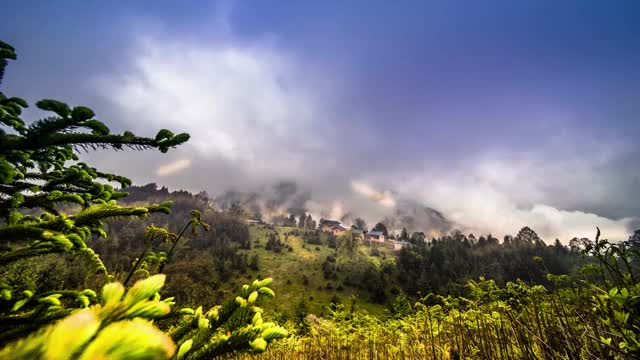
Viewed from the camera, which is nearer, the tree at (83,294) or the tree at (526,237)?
the tree at (83,294)

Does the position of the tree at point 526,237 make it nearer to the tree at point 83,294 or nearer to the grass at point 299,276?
the grass at point 299,276

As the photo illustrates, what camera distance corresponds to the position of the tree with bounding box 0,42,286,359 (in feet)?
1.63

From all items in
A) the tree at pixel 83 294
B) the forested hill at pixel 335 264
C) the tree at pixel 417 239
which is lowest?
the tree at pixel 83 294

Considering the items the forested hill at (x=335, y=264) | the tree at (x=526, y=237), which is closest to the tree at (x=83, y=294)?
the forested hill at (x=335, y=264)

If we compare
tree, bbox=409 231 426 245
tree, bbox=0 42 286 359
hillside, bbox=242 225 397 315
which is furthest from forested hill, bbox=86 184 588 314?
tree, bbox=0 42 286 359

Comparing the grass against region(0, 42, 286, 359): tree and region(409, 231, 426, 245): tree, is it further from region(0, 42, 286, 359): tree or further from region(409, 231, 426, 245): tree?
region(0, 42, 286, 359): tree

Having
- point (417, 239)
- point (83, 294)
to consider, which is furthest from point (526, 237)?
point (83, 294)

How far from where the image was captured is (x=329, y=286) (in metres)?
94.0

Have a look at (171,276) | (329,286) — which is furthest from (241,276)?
(171,276)

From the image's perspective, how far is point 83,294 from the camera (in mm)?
2236

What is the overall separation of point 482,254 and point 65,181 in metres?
135

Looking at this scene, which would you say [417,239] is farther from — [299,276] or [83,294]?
[83,294]

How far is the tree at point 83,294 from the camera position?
1.63 ft

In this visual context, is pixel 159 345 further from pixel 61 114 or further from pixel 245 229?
pixel 245 229
